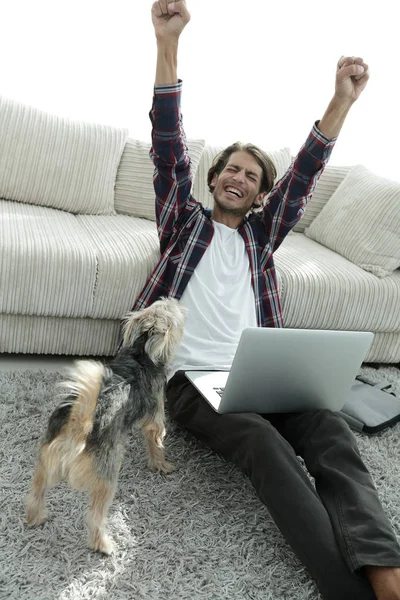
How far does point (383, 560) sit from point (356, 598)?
3.8 inches

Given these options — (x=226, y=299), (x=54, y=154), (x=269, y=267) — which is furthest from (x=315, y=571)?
(x=54, y=154)

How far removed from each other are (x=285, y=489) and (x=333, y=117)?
1.21 metres

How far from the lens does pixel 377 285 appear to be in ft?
8.97

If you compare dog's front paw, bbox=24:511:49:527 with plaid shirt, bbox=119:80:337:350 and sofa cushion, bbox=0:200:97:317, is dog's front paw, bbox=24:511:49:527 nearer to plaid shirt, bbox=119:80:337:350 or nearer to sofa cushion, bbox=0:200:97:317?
plaid shirt, bbox=119:80:337:350

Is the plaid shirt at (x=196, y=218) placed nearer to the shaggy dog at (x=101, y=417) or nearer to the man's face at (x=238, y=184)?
the man's face at (x=238, y=184)

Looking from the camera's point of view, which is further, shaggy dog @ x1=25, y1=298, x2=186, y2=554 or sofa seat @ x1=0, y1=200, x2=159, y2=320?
sofa seat @ x1=0, y1=200, x2=159, y2=320

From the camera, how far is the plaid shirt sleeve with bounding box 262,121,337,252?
2084 millimetres

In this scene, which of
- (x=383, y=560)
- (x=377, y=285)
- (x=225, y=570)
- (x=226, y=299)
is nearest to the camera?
(x=383, y=560)

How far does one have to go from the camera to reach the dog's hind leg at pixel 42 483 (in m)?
1.39

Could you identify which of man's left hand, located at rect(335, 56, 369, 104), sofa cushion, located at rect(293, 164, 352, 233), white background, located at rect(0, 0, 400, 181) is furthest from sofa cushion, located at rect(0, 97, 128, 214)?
man's left hand, located at rect(335, 56, 369, 104)

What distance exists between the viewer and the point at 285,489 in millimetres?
1460

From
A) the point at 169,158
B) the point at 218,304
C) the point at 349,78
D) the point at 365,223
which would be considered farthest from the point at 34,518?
the point at 365,223

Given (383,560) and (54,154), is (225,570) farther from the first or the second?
(54,154)

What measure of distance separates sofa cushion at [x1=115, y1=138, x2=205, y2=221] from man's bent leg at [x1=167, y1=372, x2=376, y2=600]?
145 cm
